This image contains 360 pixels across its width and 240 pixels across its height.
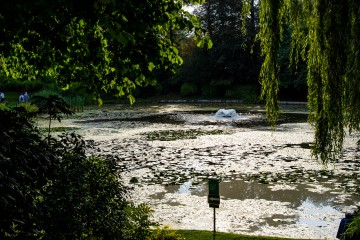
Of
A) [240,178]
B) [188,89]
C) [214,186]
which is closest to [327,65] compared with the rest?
[214,186]

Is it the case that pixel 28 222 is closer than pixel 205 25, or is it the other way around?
pixel 28 222

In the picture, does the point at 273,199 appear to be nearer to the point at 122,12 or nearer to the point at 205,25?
the point at 122,12

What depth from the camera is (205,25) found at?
49.2m

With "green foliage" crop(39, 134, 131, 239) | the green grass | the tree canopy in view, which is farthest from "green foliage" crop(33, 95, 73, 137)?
the green grass

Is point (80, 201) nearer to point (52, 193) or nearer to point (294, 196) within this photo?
point (52, 193)

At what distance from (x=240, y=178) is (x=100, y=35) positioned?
6305mm

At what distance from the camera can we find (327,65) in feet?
14.8

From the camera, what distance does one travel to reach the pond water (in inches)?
288

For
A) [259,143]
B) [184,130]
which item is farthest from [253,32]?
[259,143]

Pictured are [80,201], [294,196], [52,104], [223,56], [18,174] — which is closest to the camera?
[18,174]

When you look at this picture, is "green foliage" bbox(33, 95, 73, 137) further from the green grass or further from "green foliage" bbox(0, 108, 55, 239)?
the green grass

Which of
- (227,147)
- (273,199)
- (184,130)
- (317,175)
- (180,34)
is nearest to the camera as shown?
(273,199)

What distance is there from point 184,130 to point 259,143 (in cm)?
505

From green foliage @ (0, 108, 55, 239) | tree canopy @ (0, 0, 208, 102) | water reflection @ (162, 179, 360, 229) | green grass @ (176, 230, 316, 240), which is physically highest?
tree canopy @ (0, 0, 208, 102)
